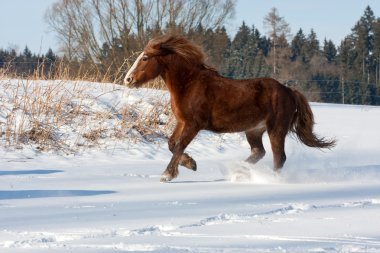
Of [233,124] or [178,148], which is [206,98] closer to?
[233,124]

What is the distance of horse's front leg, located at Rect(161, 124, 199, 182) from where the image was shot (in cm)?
676

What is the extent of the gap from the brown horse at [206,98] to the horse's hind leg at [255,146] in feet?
0.47

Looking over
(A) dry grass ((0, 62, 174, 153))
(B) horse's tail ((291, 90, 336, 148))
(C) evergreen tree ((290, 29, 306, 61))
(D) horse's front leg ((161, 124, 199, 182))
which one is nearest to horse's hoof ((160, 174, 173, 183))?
(D) horse's front leg ((161, 124, 199, 182))

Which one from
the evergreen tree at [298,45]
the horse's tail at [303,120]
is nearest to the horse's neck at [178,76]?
the horse's tail at [303,120]

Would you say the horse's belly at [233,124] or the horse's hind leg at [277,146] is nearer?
the horse's belly at [233,124]

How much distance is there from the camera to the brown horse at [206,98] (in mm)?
7133

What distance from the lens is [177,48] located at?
7.50m

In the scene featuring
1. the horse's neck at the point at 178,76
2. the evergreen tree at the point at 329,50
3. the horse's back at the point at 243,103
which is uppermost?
the evergreen tree at the point at 329,50

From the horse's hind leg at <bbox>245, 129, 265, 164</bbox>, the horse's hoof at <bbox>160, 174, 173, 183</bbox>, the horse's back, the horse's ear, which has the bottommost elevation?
the horse's hoof at <bbox>160, 174, 173, 183</bbox>

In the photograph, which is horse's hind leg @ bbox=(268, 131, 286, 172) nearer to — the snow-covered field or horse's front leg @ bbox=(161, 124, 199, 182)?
the snow-covered field

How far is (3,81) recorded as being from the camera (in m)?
12.2

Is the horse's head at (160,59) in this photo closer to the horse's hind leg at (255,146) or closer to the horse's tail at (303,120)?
the horse's hind leg at (255,146)

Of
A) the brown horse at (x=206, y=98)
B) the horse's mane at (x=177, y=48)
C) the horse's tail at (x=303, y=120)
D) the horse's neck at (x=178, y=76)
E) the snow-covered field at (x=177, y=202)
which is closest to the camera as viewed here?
the snow-covered field at (x=177, y=202)

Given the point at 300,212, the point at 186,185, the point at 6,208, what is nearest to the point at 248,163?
the point at 186,185
